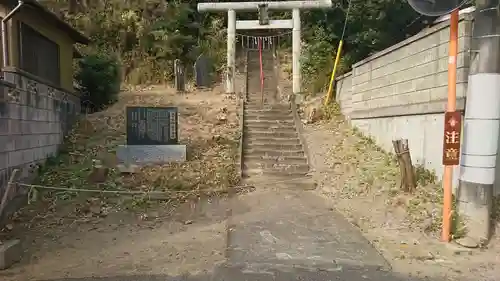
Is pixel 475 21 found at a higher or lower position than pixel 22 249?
higher

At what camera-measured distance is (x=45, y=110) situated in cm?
964

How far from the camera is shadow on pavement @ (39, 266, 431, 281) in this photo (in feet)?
16.5

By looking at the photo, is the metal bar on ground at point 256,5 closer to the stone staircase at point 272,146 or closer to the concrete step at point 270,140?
the stone staircase at point 272,146

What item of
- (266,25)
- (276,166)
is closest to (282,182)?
(276,166)

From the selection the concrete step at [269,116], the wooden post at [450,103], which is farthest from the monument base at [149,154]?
the wooden post at [450,103]

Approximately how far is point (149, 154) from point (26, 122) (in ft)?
8.39

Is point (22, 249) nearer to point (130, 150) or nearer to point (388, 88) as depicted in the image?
point (130, 150)

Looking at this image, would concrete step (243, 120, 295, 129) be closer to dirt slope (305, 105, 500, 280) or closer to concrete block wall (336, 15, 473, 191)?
dirt slope (305, 105, 500, 280)

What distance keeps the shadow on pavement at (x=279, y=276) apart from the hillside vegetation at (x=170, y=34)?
409 inches

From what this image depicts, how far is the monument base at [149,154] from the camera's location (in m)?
9.47

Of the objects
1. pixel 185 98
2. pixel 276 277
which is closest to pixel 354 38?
pixel 185 98

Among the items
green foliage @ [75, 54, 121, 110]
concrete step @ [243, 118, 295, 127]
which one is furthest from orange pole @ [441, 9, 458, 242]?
green foliage @ [75, 54, 121, 110]

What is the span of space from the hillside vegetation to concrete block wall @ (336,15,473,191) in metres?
3.79

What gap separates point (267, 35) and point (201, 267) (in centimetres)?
1858
